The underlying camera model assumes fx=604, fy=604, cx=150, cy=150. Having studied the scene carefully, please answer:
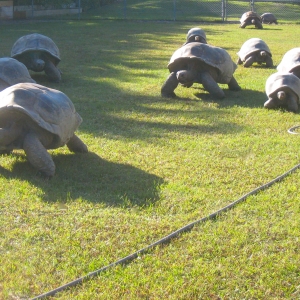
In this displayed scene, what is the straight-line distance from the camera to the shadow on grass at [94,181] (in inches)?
172

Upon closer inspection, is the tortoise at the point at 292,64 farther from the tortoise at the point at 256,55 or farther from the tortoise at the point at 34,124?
the tortoise at the point at 34,124

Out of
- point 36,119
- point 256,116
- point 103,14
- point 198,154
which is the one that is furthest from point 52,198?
point 103,14

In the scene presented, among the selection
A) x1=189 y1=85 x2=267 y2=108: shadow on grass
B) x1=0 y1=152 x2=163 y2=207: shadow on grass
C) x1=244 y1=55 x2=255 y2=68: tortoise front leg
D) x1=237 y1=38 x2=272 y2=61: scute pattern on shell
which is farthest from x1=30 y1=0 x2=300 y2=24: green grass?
x1=0 y1=152 x2=163 y2=207: shadow on grass

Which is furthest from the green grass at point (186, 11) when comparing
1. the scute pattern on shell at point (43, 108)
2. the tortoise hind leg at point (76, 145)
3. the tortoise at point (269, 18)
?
the scute pattern on shell at point (43, 108)

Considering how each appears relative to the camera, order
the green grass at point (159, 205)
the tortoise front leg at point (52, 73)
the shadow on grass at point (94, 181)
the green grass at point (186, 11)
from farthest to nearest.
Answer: the green grass at point (186, 11) → the tortoise front leg at point (52, 73) → the shadow on grass at point (94, 181) → the green grass at point (159, 205)

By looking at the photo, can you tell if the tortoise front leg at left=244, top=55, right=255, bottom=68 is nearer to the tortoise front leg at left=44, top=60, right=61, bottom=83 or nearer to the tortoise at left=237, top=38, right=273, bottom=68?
the tortoise at left=237, top=38, right=273, bottom=68

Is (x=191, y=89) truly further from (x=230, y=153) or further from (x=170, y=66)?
(x=230, y=153)

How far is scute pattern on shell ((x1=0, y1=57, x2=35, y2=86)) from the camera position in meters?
7.38

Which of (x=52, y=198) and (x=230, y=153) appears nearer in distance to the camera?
(x=52, y=198)

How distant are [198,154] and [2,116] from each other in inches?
69.3

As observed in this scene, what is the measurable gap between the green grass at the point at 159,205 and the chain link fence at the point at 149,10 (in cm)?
1747

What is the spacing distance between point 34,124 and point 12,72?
9.23 ft

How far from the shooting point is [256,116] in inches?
278

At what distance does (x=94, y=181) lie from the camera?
477cm
